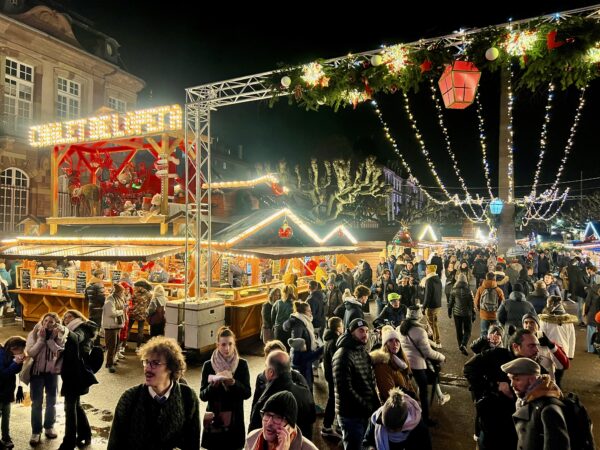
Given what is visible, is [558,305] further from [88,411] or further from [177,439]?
[88,411]

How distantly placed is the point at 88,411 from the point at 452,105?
22.9 ft

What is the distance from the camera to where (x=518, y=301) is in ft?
24.0

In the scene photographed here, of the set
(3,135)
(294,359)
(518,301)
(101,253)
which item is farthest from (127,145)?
(518,301)

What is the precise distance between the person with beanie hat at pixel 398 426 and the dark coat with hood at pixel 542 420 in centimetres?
67

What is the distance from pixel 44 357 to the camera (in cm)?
500

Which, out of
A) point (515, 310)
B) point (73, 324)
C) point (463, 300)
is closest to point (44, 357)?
point (73, 324)

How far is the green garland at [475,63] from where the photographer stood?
19.5 feet

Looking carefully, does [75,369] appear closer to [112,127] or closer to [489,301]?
[489,301]

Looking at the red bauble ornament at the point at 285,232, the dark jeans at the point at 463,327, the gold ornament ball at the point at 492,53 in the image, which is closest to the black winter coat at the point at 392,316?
the dark jeans at the point at 463,327

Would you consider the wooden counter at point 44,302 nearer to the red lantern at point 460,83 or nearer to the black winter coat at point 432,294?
the black winter coat at point 432,294

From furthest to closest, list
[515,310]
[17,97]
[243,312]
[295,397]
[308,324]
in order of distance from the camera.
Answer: [17,97] < [243,312] < [515,310] < [308,324] < [295,397]

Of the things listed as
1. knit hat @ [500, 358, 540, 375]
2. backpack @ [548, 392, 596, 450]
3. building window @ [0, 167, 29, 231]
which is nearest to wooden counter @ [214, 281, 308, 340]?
knit hat @ [500, 358, 540, 375]

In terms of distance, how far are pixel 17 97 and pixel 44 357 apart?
20.4 metres

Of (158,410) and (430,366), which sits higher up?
(158,410)
